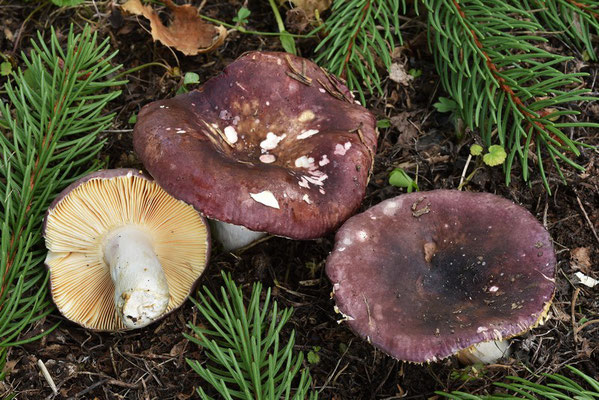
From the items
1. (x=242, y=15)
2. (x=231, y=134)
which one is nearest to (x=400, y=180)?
(x=231, y=134)

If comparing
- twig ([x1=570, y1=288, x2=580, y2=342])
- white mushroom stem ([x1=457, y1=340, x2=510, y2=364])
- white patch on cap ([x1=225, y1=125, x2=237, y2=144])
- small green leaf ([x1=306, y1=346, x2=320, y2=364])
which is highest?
white patch on cap ([x1=225, y1=125, x2=237, y2=144])

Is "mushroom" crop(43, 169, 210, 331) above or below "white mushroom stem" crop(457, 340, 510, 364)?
above

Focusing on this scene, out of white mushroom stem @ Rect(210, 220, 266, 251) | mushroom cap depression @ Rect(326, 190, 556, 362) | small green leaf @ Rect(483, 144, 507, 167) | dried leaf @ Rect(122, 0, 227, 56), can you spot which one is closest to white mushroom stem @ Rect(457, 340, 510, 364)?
mushroom cap depression @ Rect(326, 190, 556, 362)

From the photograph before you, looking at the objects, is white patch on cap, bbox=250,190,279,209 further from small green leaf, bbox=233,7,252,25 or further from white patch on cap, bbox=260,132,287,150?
small green leaf, bbox=233,7,252,25

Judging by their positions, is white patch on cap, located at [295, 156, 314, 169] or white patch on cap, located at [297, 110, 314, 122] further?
white patch on cap, located at [297, 110, 314, 122]

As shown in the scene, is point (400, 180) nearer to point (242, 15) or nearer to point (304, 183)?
point (304, 183)

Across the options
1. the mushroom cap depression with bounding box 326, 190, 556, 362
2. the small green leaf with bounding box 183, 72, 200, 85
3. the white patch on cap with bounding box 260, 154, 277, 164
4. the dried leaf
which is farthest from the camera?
the dried leaf
